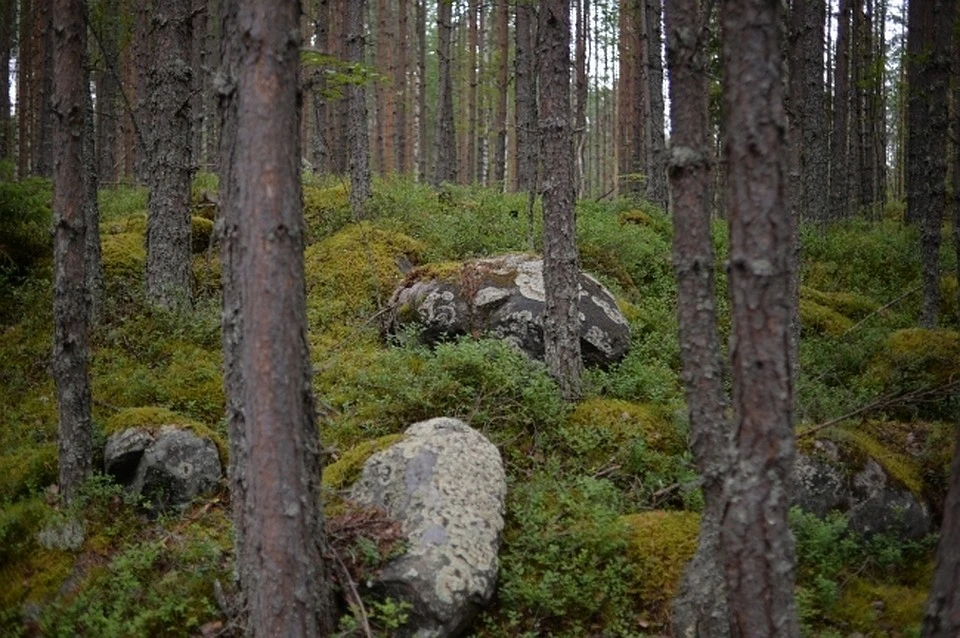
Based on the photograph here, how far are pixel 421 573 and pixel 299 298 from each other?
2104 mm

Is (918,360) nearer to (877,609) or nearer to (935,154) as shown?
(877,609)

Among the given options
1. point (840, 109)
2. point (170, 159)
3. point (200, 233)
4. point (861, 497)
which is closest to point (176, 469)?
point (170, 159)

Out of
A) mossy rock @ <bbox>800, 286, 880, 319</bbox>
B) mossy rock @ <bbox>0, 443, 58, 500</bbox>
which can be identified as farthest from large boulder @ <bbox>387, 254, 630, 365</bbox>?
mossy rock @ <bbox>800, 286, 880, 319</bbox>

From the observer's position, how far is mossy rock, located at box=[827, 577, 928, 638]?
16.7ft

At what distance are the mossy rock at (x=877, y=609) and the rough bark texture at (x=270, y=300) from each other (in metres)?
3.77

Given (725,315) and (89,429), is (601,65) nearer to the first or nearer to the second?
(725,315)

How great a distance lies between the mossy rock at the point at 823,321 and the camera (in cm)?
1094

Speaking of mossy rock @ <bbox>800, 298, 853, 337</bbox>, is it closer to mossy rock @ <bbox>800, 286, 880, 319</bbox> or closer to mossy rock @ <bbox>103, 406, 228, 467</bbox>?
mossy rock @ <bbox>800, 286, 880, 319</bbox>

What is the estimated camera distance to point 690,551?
5.67m

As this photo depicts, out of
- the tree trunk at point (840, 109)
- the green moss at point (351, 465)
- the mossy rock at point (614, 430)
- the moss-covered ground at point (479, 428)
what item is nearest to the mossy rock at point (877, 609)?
the moss-covered ground at point (479, 428)

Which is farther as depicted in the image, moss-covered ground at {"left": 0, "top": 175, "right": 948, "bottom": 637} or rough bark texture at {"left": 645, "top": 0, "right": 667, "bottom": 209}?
rough bark texture at {"left": 645, "top": 0, "right": 667, "bottom": 209}

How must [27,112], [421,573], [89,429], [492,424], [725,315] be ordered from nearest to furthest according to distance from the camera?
1. [421,573]
2. [89,429]
3. [492,424]
4. [725,315]
5. [27,112]

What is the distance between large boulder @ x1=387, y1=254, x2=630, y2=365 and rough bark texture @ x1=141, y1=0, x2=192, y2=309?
10.1 ft

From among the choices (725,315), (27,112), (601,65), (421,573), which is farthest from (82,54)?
(601,65)
